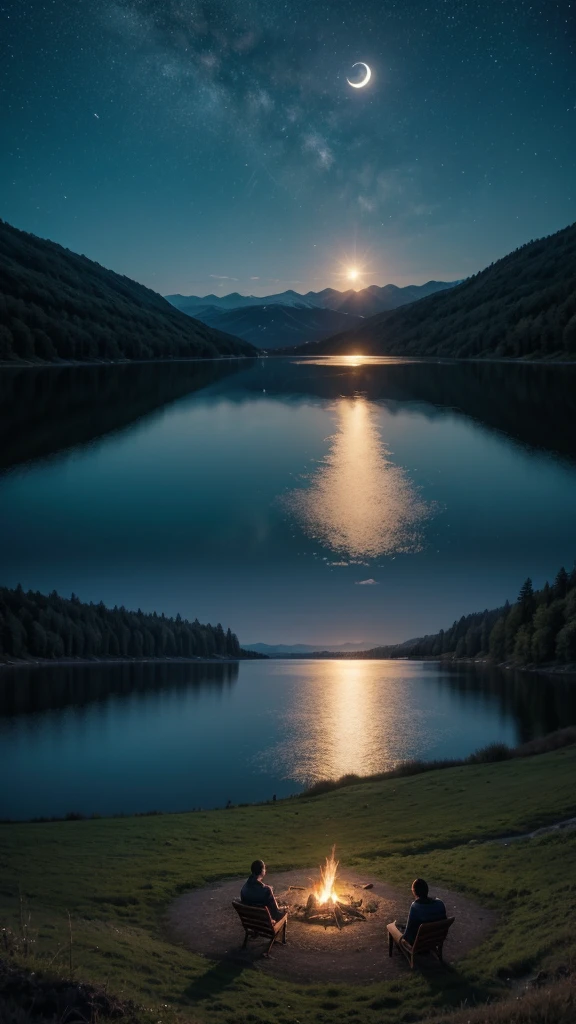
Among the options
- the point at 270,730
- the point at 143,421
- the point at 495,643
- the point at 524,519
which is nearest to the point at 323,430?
the point at 143,421

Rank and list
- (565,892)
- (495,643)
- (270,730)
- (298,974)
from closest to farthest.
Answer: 1. (298,974)
2. (565,892)
3. (270,730)
4. (495,643)

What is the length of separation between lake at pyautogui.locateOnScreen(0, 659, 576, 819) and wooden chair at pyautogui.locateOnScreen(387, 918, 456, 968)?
141 ft

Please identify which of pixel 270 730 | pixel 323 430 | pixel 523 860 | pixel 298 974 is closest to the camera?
pixel 298 974

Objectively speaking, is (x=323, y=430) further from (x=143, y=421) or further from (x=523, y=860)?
(x=523, y=860)

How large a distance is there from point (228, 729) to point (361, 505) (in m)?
74.0

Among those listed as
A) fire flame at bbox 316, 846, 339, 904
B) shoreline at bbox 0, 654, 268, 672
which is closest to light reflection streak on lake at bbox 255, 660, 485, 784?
fire flame at bbox 316, 846, 339, 904

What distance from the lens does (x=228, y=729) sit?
322ft

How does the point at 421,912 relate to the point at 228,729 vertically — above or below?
above

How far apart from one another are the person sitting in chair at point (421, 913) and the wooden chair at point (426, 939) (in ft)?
0.49

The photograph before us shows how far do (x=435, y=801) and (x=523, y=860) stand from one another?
1401cm

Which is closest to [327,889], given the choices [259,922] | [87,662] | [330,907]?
[330,907]

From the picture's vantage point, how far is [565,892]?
18859 mm

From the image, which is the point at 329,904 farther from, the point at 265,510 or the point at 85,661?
the point at 85,661

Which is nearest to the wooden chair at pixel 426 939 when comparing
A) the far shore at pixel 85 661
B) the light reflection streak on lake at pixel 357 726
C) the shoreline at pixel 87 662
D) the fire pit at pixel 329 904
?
the fire pit at pixel 329 904
